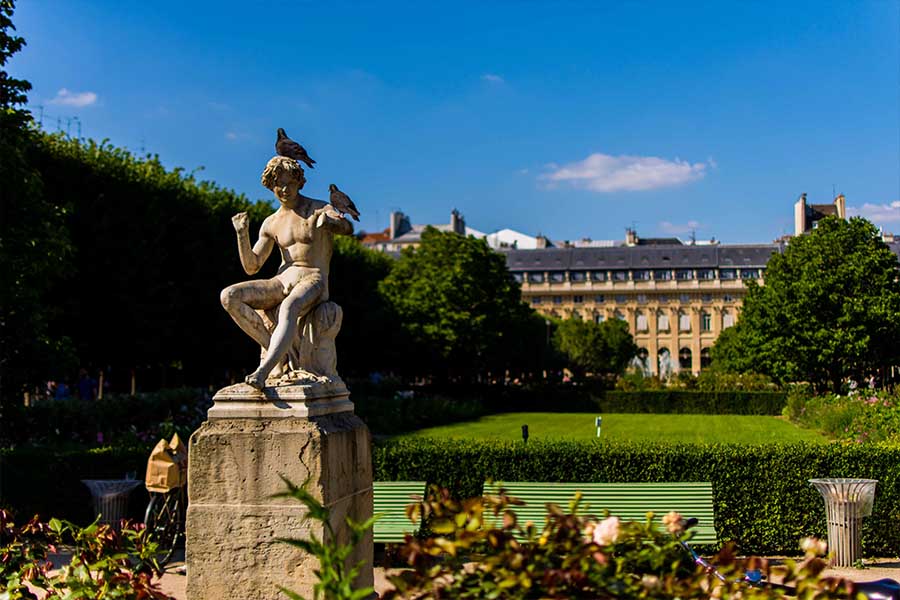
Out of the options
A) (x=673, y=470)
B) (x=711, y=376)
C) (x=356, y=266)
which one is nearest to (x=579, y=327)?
(x=711, y=376)

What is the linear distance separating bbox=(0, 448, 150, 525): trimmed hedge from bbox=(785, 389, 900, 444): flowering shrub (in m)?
12.2

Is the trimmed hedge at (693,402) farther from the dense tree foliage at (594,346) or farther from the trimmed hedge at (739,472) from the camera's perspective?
the trimmed hedge at (739,472)

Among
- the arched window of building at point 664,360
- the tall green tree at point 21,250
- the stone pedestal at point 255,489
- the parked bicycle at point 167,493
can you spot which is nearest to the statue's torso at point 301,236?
the stone pedestal at point 255,489

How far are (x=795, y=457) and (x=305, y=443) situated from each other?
8.26 m

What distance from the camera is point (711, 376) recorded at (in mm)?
48500

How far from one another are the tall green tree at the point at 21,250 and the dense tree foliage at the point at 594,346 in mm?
57066

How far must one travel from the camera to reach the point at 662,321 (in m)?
102

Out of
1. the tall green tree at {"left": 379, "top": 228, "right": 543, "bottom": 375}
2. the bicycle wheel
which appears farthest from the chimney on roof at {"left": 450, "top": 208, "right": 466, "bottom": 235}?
the bicycle wheel

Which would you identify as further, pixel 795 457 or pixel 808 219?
pixel 808 219

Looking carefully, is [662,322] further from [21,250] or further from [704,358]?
[21,250]

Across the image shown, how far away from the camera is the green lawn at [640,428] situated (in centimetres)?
2816

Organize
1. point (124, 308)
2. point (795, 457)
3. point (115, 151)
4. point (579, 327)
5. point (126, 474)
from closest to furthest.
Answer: point (795, 457) < point (126, 474) < point (124, 308) < point (115, 151) < point (579, 327)

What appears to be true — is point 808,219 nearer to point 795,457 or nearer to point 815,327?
point 815,327

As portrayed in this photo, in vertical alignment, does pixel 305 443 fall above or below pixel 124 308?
below
